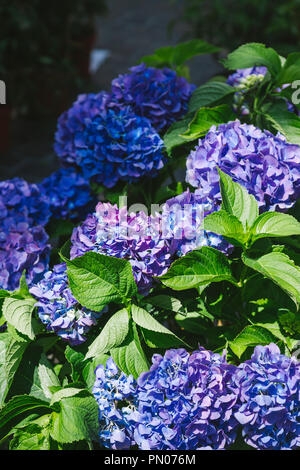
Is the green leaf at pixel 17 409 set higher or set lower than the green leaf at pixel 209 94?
lower

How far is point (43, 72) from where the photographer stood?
3.44 metres

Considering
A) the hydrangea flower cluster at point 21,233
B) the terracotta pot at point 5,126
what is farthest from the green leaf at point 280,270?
the terracotta pot at point 5,126

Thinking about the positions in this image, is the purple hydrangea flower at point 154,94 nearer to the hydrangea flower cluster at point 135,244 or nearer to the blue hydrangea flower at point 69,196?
the blue hydrangea flower at point 69,196

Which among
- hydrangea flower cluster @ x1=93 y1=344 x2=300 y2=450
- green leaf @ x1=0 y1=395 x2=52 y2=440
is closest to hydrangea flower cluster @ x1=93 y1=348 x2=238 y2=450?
hydrangea flower cluster @ x1=93 y1=344 x2=300 y2=450

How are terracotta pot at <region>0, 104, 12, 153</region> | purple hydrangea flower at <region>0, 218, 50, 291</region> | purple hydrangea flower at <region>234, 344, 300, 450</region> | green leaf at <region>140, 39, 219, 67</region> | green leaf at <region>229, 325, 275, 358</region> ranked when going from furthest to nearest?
terracotta pot at <region>0, 104, 12, 153</region>
green leaf at <region>140, 39, 219, 67</region>
purple hydrangea flower at <region>0, 218, 50, 291</region>
green leaf at <region>229, 325, 275, 358</region>
purple hydrangea flower at <region>234, 344, 300, 450</region>

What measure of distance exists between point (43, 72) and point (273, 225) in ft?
9.23

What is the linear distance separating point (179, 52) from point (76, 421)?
94 cm

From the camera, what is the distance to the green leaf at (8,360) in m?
0.99

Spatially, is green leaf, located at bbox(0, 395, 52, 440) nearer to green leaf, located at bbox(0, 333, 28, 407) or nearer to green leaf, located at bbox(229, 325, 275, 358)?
green leaf, located at bbox(0, 333, 28, 407)

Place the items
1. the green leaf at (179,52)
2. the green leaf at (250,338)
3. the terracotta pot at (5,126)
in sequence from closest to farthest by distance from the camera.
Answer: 1. the green leaf at (250,338)
2. the green leaf at (179,52)
3. the terracotta pot at (5,126)

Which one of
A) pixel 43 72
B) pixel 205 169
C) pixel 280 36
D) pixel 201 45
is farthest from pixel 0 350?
pixel 280 36

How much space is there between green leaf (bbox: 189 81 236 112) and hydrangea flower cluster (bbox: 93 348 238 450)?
59 cm

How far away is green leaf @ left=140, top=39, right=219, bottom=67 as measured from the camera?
1.40 m

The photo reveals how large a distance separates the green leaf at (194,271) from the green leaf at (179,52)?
67 centimetres
